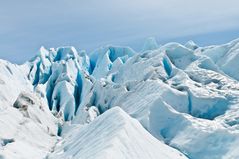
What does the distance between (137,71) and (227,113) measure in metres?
17.4

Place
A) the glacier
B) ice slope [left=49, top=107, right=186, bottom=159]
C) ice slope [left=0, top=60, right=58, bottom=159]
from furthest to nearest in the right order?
ice slope [left=0, top=60, right=58, bottom=159]
the glacier
ice slope [left=49, top=107, right=186, bottom=159]

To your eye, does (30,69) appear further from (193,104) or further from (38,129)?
(193,104)

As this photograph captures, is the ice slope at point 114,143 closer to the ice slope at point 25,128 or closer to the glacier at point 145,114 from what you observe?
the glacier at point 145,114

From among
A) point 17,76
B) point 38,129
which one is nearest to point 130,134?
point 38,129

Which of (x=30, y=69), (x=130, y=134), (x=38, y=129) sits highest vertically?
(x=130, y=134)

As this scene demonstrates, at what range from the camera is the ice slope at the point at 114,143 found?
25.6 m

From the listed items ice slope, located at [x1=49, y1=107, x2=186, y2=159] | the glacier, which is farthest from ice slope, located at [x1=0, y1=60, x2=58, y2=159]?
ice slope, located at [x1=49, y1=107, x2=186, y2=159]

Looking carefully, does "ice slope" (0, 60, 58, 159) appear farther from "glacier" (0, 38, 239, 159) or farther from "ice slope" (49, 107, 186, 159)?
"ice slope" (49, 107, 186, 159)

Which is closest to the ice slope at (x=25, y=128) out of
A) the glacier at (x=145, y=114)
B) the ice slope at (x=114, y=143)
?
the glacier at (x=145, y=114)

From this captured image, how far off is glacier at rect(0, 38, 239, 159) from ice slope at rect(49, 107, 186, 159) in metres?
0.06

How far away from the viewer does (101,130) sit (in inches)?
1187

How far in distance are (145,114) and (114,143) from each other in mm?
13730

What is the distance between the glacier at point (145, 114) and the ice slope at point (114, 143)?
64 millimetres

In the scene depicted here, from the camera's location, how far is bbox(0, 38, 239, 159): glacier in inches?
1166
